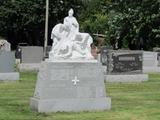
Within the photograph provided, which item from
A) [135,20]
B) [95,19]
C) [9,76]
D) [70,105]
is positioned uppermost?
[95,19]

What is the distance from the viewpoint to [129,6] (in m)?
47.2

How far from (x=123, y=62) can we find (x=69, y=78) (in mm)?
11636

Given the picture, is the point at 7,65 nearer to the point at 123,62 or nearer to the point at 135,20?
the point at 123,62

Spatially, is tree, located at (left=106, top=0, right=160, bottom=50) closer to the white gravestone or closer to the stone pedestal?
the white gravestone

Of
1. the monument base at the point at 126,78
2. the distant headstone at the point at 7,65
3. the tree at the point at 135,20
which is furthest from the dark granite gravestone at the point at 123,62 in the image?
the tree at the point at 135,20

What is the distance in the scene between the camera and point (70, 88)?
16047 millimetres

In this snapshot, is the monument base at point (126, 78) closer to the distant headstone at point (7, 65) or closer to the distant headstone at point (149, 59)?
the distant headstone at point (7, 65)

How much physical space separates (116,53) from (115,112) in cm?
1158

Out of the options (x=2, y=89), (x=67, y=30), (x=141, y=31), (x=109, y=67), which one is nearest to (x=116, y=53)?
(x=109, y=67)

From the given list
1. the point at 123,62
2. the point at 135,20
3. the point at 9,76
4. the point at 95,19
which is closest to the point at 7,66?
the point at 9,76

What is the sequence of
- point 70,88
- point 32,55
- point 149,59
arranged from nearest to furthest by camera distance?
point 70,88 < point 149,59 < point 32,55

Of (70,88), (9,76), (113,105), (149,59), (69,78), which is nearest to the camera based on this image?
(69,78)

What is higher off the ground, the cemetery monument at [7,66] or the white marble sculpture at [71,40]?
the white marble sculpture at [71,40]

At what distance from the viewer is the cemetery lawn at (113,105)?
49.2 feet
